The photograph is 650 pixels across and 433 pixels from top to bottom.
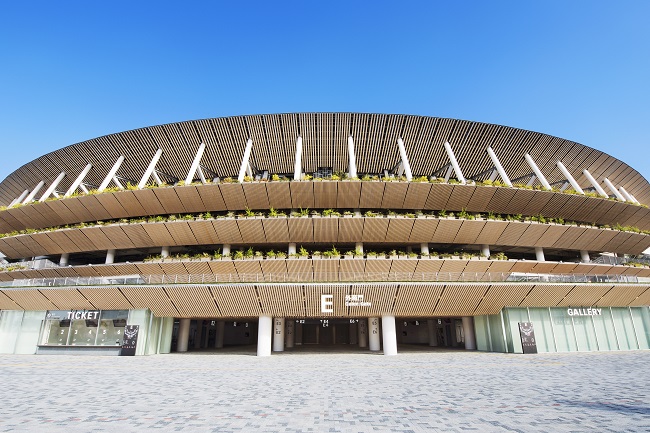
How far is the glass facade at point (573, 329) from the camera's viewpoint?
74.1ft

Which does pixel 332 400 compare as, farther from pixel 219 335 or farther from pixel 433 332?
pixel 219 335

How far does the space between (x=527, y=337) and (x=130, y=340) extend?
27.0m

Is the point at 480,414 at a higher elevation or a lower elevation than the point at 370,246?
lower

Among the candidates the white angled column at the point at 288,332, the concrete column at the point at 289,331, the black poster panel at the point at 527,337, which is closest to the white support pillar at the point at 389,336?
the black poster panel at the point at 527,337

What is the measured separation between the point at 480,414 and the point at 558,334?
21.0 metres

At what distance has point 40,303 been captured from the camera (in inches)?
939

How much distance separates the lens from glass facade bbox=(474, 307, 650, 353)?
2258 cm

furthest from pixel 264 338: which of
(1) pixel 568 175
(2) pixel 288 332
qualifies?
(1) pixel 568 175

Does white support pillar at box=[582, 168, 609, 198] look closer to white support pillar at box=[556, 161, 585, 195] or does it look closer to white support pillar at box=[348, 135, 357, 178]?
white support pillar at box=[556, 161, 585, 195]

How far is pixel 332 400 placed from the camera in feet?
28.5

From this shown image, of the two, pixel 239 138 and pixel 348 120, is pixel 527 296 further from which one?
pixel 239 138

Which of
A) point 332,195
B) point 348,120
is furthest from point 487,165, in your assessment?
point 332,195

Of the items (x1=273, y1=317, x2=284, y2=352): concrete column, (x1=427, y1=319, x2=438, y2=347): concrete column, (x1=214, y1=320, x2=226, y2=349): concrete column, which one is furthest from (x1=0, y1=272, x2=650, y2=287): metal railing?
(x1=214, y1=320, x2=226, y2=349): concrete column

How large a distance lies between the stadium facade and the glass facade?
0.12 m
